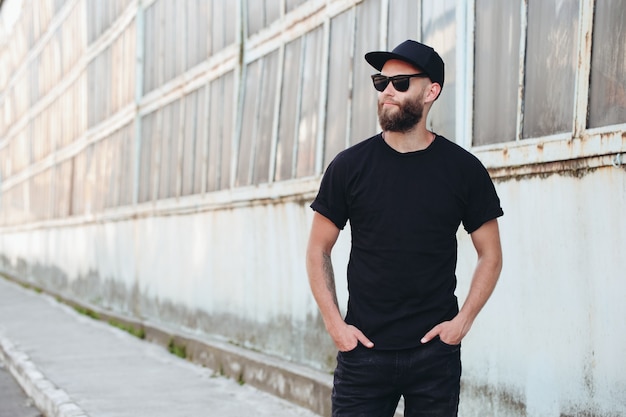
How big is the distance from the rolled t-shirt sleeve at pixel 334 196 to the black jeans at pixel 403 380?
44 cm

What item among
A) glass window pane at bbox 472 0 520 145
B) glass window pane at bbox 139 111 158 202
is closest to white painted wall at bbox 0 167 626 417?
glass window pane at bbox 472 0 520 145

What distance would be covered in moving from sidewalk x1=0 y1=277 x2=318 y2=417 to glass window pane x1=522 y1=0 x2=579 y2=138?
3082 mm

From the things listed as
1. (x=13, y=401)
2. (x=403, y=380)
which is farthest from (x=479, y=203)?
(x=13, y=401)

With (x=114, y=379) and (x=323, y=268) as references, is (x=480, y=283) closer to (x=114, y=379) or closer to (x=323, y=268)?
(x=323, y=268)

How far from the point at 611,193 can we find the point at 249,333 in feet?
19.8

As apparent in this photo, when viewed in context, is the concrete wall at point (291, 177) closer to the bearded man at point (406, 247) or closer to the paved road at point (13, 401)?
the bearded man at point (406, 247)

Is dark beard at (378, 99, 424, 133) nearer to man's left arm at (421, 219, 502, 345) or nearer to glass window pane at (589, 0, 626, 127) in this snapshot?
man's left arm at (421, 219, 502, 345)

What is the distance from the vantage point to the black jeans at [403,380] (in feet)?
11.9

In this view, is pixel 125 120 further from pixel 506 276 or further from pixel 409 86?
pixel 409 86

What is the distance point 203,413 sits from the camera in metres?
8.08

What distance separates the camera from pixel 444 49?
7.06 m

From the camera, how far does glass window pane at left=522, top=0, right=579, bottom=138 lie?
5.67 meters

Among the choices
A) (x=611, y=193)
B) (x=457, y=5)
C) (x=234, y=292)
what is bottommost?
(x=234, y=292)

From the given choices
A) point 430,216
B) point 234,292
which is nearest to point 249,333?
point 234,292
